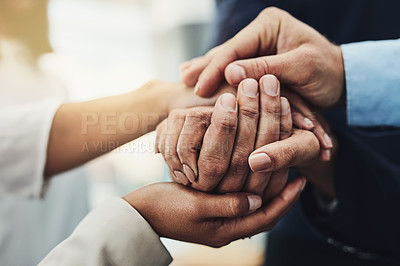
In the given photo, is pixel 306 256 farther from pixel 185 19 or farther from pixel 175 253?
pixel 185 19

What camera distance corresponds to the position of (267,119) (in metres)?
0.40

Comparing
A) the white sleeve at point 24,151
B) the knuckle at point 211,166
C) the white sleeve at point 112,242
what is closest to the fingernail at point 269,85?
the knuckle at point 211,166

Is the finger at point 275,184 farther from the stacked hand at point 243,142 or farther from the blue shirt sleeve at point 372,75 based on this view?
the blue shirt sleeve at point 372,75

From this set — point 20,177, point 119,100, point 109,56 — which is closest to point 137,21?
point 109,56

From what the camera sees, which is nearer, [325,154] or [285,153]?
[285,153]

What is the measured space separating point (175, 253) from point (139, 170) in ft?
0.68

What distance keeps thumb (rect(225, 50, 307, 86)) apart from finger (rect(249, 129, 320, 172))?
92mm

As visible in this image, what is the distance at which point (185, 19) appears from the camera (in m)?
1.19

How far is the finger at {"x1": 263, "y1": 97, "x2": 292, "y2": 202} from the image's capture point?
412mm

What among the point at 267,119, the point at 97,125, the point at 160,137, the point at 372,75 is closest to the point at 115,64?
the point at 97,125

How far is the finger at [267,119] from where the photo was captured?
1.27 feet

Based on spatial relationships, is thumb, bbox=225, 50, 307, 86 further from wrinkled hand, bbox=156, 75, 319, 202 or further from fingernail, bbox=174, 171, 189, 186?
fingernail, bbox=174, 171, 189, 186

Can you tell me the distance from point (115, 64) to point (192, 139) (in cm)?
38

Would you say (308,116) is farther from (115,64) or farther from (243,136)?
(115,64)
